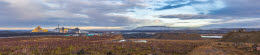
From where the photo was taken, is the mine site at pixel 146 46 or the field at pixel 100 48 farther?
the field at pixel 100 48

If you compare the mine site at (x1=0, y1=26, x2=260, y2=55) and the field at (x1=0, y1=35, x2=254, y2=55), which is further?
the mine site at (x1=0, y1=26, x2=260, y2=55)

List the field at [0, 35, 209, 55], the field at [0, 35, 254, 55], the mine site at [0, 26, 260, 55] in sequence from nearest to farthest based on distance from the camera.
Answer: the field at [0, 35, 254, 55], the mine site at [0, 26, 260, 55], the field at [0, 35, 209, 55]

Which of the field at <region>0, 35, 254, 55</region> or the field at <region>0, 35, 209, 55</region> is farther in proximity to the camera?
the field at <region>0, 35, 209, 55</region>

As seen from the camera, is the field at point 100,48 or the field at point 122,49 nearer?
the field at point 122,49

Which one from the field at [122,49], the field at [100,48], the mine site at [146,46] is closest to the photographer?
the field at [122,49]

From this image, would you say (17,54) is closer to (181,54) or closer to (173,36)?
(181,54)

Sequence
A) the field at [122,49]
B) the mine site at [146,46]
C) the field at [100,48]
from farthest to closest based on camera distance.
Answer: the field at [100,48] → the mine site at [146,46] → the field at [122,49]

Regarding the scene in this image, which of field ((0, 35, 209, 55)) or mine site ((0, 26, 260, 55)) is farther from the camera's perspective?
field ((0, 35, 209, 55))

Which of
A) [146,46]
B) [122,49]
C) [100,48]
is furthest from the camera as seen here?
[146,46]

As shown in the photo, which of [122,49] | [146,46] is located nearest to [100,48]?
[122,49]

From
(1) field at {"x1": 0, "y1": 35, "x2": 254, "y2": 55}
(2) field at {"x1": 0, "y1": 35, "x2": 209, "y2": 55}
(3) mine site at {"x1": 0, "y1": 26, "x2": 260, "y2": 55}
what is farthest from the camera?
(2) field at {"x1": 0, "y1": 35, "x2": 209, "y2": 55}

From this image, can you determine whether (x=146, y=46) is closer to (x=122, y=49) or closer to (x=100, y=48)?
(x=122, y=49)

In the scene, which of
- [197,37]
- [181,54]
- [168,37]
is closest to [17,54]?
[181,54]
